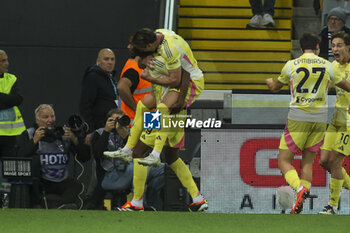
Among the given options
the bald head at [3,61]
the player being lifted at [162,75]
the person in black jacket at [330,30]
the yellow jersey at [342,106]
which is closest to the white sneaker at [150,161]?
the player being lifted at [162,75]

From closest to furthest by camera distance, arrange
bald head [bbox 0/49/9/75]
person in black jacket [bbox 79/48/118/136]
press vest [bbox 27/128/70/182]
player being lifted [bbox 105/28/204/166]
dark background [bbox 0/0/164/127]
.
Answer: player being lifted [bbox 105/28/204/166], press vest [bbox 27/128/70/182], bald head [bbox 0/49/9/75], person in black jacket [bbox 79/48/118/136], dark background [bbox 0/0/164/127]

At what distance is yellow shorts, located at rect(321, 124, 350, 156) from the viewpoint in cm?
925

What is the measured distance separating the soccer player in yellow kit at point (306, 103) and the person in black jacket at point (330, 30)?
150cm

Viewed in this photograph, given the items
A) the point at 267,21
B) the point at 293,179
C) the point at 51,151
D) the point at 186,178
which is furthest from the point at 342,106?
the point at 51,151

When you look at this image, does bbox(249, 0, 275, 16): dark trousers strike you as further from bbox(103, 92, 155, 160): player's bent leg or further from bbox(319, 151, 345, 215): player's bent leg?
bbox(103, 92, 155, 160): player's bent leg

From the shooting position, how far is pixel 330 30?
33.9 feet

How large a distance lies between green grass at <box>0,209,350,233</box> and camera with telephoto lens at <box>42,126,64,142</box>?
4.12 feet

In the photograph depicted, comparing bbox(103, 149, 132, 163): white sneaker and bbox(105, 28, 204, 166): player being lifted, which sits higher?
bbox(105, 28, 204, 166): player being lifted

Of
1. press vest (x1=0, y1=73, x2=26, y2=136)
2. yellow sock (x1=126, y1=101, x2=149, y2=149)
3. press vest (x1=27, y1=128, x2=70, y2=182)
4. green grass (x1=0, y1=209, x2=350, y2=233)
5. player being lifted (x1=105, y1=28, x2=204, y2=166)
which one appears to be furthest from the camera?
press vest (x1=0, y1=73, x2=26, y2=136)

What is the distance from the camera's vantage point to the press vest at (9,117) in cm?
972

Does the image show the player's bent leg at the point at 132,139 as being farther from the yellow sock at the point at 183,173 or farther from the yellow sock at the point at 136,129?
the yellow sock at the point at 183,173

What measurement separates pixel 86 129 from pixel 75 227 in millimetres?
2686

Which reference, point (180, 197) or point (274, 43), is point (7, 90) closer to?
point (180, 197)

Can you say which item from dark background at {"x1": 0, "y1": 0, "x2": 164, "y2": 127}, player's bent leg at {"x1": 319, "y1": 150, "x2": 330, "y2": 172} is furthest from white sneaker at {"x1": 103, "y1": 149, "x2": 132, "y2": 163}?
dark background at {"x1": 0, "y1": 0, "x2": 164, "y2": 127}
